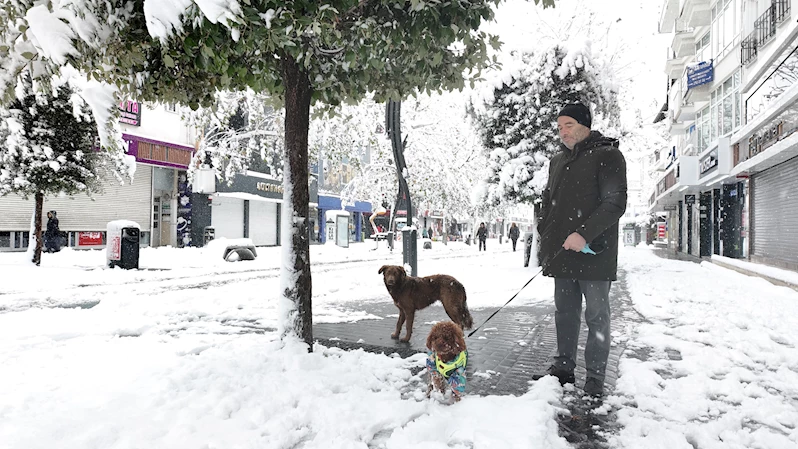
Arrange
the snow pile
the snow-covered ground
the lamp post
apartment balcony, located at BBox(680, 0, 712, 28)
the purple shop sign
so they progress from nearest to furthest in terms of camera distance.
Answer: the snow-covered ground → the snow pile → the lamp post → the purple shop sign → apartment balcony, located at BBox(680, 0, 712, 28)

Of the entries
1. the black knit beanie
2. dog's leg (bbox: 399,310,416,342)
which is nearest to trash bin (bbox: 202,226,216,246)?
dog's leg (bbox: 399,310,416,342)

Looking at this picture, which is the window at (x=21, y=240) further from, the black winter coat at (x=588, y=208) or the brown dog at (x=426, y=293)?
the black winter coat at (x=588, y=208)

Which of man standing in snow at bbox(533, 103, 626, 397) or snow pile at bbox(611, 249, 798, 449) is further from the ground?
man standing in snow at bbox(533, 103, 626, 397)

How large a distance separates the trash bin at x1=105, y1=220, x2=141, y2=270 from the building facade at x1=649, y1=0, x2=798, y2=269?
1624 cm

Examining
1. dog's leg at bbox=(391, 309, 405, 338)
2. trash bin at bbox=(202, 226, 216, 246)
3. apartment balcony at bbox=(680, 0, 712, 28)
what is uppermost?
apartment balcony at bbox=(680, 0, 712, 28)

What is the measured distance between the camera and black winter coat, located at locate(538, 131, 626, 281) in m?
3.40

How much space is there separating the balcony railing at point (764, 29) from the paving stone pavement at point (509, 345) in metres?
11.6

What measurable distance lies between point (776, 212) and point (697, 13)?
1273cm

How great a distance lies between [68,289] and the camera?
9234 millimetres

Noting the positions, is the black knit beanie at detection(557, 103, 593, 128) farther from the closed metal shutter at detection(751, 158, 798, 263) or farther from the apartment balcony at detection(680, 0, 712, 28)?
the apartment balcony at detection(680, 0, 712, 28)

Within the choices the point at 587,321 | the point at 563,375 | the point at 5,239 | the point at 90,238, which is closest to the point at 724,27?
the point at 587,321

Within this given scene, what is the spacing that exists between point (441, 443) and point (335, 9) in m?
2.66

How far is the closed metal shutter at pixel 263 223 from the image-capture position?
101ft

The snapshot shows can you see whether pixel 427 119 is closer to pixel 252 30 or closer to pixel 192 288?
pixel 192 288
